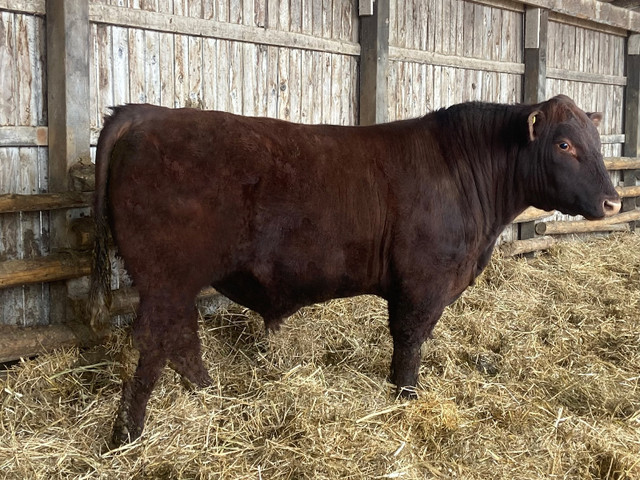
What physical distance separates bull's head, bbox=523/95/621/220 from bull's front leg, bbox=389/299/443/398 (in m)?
0.99

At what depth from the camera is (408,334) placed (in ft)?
12.1

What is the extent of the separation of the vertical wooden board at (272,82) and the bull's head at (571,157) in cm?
217

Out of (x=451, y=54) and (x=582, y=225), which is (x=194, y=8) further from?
(x=582, y=225)

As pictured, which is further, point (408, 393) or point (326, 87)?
point (326, 87)

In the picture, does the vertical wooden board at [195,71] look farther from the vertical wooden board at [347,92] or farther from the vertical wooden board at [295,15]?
the vertical wooden board at [347,92]

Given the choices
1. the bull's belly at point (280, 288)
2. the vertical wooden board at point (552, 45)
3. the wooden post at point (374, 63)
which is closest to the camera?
the bull's belly at point (280, 288)

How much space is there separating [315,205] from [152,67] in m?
1.81

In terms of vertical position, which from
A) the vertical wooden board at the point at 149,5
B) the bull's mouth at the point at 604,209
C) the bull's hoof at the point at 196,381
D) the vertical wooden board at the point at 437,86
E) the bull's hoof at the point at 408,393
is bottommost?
the bull's hoof at the point at 408,393

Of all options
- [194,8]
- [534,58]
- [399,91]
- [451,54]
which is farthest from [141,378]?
[534,58]

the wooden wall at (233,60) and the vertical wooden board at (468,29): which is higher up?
the vertical wooden board at (468,29)

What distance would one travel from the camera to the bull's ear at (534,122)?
372 centimetres

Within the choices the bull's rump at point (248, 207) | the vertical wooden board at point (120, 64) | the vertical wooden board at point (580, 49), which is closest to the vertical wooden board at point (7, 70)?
the vertical wooden board at point (120, 64)

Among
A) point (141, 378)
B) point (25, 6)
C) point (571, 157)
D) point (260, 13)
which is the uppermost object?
point (260, 13)

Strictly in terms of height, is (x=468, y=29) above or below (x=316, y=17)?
above
